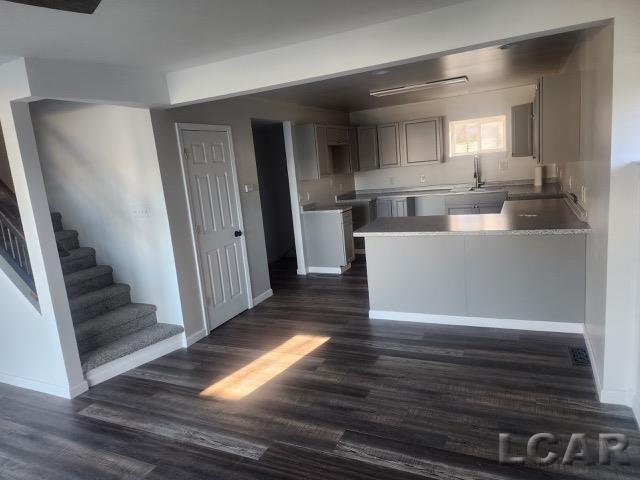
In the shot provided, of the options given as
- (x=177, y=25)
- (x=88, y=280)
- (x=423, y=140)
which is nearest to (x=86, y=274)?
(x=88, y=280)

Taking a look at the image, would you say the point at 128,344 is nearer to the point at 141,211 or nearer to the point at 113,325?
the point at 113,325

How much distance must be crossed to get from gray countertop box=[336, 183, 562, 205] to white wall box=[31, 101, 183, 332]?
3303mm

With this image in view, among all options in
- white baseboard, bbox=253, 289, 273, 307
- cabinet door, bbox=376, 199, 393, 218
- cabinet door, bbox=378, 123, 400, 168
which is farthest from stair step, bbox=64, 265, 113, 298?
cabinet door, bbox=378, 123, 400, 168

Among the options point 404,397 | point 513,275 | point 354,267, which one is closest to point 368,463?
point 404,397

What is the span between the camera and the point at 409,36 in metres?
2.57

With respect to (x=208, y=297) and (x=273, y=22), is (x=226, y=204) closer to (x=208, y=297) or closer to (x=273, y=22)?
(x=208, y=297)

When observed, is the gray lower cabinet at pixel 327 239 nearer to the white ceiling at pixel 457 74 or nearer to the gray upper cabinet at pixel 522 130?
the white ceiling at pixel 457 74

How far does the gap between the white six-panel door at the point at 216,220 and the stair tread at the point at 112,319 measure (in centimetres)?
58

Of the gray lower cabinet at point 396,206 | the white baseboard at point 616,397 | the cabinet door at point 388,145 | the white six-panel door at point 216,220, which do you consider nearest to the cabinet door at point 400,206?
the gray lower cabinet at point 396,206

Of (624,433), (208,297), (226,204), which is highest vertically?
(226,204)

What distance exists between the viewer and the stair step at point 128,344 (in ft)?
11.0

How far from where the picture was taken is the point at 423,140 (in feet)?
21.5

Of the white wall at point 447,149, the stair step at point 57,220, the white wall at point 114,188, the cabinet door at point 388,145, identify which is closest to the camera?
the white wall at point 114,188

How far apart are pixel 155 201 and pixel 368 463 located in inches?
108
